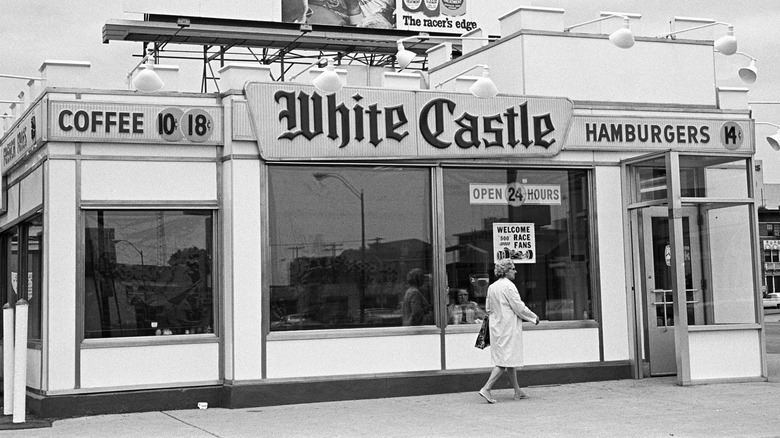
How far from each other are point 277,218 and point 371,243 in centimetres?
139

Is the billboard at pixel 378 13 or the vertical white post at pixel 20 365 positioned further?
the billboard at pixel 378 13

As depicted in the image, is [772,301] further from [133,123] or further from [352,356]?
[133,123]

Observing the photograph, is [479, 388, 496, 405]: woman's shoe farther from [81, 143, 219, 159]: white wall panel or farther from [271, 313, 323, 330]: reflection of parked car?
[81, 143, 219, 159]: white wall panel

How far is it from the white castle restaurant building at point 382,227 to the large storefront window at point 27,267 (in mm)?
89

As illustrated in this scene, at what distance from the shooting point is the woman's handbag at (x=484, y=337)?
12.9 meters

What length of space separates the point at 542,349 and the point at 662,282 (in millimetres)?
2183

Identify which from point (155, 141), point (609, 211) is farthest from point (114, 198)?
point (609, 211)

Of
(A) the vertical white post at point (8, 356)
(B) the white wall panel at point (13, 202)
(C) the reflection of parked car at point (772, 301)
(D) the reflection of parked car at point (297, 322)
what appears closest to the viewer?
(A) the vertical white post at point (8, 356)

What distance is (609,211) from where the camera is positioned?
1488 centimetres

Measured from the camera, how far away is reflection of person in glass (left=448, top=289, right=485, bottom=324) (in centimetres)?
1413

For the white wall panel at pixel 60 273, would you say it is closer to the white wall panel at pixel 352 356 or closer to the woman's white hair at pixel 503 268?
the white wall panel at pixel 352 356

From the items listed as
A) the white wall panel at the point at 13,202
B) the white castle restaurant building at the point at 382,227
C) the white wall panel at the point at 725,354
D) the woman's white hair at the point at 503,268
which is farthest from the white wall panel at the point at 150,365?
the white wall panel at the point at 725,354

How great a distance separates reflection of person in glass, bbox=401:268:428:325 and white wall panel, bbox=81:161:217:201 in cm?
297

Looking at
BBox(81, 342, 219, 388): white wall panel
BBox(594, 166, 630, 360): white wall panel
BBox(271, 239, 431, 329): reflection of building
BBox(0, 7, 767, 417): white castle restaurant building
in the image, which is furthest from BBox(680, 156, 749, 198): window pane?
BBox(81, 342, 219, 388): white wall panel
